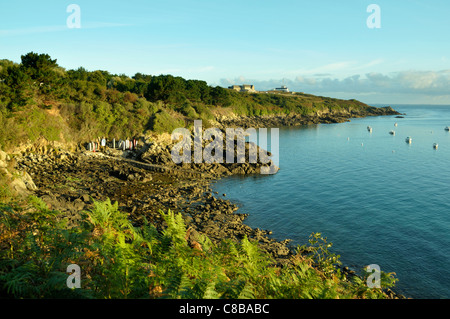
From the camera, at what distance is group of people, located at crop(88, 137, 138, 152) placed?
131 feet

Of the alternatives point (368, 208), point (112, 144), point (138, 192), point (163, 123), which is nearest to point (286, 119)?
point (163, 123)

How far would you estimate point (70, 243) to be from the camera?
24.7 ft

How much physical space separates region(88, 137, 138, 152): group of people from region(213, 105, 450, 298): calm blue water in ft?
51.9

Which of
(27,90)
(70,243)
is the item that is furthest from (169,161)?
(70,243)

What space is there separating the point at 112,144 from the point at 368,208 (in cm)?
3435

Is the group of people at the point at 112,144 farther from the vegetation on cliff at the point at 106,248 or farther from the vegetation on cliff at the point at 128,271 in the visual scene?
the vegetation on cliff at the point at 128,271

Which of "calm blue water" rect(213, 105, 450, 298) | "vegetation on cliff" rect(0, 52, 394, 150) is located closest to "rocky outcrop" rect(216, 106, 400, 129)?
"vegetation on cliff" rect(0, 52, 394, 150)

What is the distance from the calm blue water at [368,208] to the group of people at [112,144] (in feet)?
51.9

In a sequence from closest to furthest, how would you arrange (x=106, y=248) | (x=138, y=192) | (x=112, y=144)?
(x=106, y=248)
(x=138, y=192)
(x=112, y=144)

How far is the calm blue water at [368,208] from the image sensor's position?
1772 cm

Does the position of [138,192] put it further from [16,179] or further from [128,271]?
[128,271]

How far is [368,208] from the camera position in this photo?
86.2 ft

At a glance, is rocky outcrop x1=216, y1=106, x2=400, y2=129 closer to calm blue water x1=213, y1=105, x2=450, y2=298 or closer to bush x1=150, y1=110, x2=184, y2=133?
bush x1=150, y1=110, x2=184, y2=133

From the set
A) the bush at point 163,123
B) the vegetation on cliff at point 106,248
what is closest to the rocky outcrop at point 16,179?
the vegetation on cliff at point 106,248
